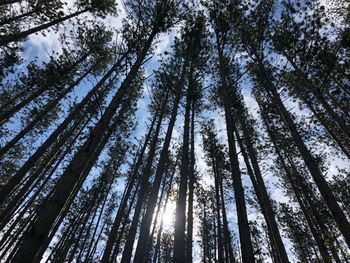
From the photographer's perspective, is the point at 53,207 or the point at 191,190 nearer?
the point at 53,207

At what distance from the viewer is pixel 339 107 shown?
13.0 metres

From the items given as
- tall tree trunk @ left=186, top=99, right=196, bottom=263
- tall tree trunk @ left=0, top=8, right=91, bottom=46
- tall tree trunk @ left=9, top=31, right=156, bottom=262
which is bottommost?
tall tree trunk @ left=9, top=31, right=156, bottom=262

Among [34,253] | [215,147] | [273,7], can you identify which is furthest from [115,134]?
[34,253]

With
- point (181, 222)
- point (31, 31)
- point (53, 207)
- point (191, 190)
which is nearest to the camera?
point (53, 207)

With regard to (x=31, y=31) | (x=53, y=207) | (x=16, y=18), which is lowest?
(x=53, y=207)

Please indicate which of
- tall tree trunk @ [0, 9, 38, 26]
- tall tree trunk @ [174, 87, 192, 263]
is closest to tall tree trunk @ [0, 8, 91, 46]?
tall tree trunk @ [0, 9, 38, 26]

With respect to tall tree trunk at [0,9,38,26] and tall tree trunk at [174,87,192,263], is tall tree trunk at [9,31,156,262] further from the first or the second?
tall tree trunk at [0,9,38,26]

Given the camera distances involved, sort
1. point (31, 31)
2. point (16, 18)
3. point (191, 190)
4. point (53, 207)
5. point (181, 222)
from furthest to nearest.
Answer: point (16, 18), point (191, 190), point (31, 31), point (181, 222), point (53, 207)

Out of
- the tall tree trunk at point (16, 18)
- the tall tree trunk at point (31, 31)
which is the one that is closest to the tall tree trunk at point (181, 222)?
the tall tree trunk at point (31, 31)

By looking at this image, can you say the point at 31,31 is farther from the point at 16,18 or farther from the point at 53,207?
the point at 53,207

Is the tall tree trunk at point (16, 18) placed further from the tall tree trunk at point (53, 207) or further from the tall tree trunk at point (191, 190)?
the tall tree trunk at point (191, 190)

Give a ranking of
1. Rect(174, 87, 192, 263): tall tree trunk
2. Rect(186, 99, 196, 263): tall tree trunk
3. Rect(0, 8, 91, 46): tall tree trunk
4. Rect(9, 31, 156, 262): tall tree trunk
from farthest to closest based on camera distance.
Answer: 1. Rect(186, 99, 196, 263): tall tree trunk
2. Rect(0, 8, 91, 46): tall tree trunk
3. Rect(174, 87, 192, 263): tall tree trunk
4. Rect(9, 31, 156, 262): tall tree trunk

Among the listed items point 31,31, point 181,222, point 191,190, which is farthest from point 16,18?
point 181,222

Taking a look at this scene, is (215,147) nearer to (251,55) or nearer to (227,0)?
(251,55)
